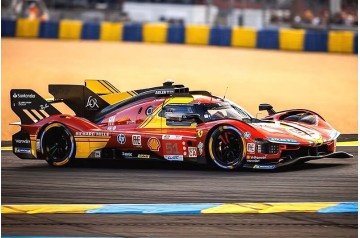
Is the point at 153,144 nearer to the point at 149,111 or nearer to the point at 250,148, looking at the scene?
the point at 149,111

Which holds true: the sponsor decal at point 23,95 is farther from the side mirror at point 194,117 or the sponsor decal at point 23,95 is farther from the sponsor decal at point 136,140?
the side mirror at point 194,117

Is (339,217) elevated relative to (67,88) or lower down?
lower down

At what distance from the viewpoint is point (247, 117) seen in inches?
496

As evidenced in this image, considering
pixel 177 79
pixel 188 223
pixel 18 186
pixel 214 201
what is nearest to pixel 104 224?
pixel 188 223

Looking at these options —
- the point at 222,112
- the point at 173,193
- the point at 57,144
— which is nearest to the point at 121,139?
the point at 57,144

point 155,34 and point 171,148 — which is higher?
point 155,34

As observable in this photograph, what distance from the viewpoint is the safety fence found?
3738cm

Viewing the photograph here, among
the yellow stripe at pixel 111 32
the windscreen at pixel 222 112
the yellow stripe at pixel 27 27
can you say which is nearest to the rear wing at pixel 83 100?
the windscreen at pixel 222 112

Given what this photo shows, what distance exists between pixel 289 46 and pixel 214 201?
93.2 ft

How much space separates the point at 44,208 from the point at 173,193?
4.74 ft

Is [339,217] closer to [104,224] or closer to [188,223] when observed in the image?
[188,223]

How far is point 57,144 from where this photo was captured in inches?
514

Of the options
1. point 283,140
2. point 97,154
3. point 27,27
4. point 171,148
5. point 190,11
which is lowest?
point 97,154

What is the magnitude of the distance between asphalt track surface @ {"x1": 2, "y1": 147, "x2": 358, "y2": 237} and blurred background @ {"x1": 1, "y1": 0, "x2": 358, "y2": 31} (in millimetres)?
31358
